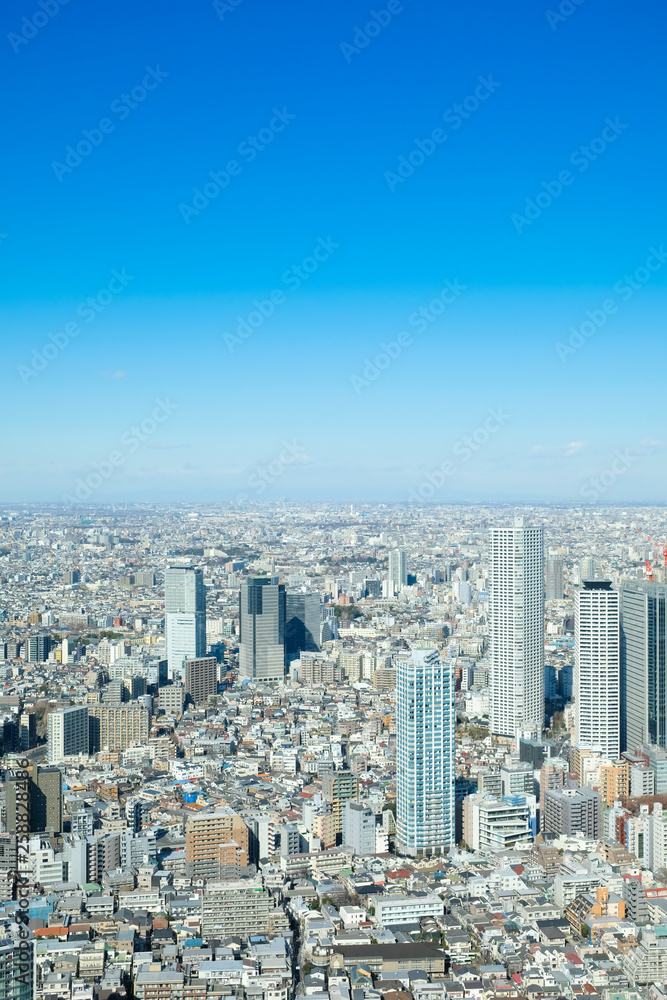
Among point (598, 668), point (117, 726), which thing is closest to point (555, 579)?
point (598, 668)

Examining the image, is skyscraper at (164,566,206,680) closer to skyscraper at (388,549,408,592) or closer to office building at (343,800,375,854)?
skyscraper at (388,549,408,592)

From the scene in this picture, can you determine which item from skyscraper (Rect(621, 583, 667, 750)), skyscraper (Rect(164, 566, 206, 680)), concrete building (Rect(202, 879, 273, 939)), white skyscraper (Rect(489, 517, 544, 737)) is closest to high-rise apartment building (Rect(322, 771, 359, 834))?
concrete building (Rect(202, 879, 273, 939))

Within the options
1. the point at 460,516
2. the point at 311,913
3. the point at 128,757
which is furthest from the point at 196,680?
the point at 460,516

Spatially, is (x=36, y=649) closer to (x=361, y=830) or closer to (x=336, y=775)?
(x=336, y=775)

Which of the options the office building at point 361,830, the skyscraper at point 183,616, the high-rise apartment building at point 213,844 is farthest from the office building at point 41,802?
the skyscraper at point 183,616

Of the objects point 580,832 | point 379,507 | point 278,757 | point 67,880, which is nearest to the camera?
point 67,880

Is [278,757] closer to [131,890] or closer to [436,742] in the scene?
[436,742]
